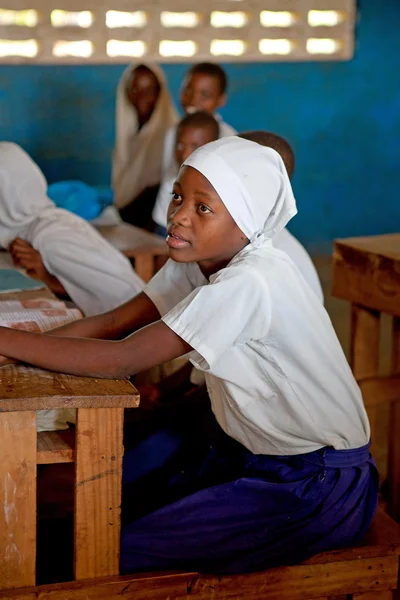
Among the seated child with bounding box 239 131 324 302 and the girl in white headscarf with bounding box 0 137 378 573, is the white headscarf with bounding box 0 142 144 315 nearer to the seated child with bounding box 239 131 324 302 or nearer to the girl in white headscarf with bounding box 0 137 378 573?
the seated child with bounding box 239 131 324 302

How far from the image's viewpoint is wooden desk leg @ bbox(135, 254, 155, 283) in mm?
3299

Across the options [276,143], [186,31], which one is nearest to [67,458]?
[276,143]

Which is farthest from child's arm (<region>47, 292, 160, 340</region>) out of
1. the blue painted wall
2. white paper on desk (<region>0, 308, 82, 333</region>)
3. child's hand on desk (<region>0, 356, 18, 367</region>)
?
the blue painted wall

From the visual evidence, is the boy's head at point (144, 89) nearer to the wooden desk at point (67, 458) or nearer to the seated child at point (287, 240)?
the seated child at point (287, 240)

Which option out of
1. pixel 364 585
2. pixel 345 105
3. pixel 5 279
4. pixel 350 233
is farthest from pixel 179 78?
pixel 364 585

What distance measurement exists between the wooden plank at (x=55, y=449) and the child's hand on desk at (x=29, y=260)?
1442mm

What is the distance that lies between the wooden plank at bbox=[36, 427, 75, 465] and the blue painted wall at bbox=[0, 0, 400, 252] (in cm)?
471

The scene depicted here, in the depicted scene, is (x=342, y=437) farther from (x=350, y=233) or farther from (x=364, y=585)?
(x=350, y=233)

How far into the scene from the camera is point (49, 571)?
168 centimetres

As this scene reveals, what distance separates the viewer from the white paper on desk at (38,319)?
190cm

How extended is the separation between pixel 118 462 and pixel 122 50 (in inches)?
193

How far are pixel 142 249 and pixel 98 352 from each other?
187 centimetres

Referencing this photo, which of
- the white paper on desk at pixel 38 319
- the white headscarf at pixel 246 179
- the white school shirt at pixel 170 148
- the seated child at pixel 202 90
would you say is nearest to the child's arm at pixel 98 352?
the white headscarf at pixel 246 179

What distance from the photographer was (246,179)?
154cm
